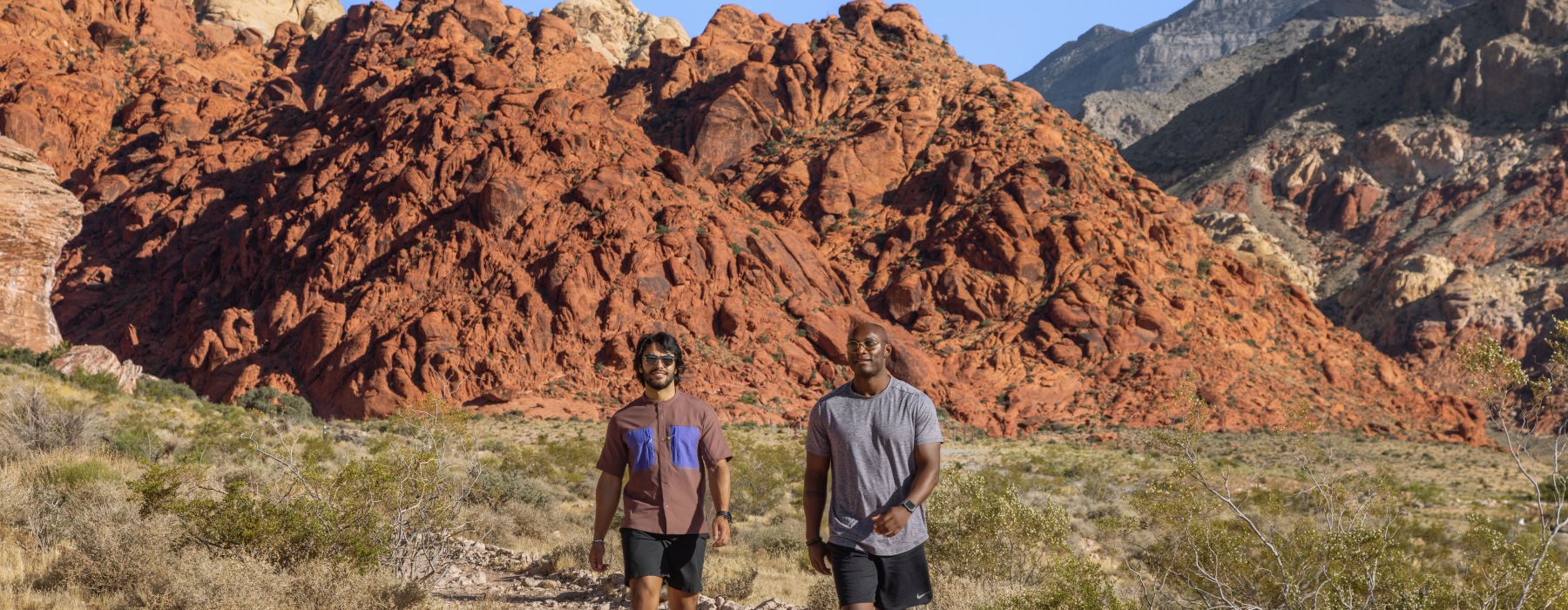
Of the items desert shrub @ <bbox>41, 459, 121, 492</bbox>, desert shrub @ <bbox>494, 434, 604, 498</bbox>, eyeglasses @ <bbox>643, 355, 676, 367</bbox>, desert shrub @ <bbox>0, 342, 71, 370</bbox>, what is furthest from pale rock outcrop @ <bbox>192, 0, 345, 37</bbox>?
eyeglasses @ <bbox>643, 355, 676, 367</bbox>

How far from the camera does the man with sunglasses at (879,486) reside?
4.56 metres

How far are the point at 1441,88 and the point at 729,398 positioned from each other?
73923 mm

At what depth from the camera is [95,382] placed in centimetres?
1859

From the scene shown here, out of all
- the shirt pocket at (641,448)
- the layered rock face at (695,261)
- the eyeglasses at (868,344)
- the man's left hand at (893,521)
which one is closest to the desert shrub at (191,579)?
the shirt pocket at (641,448)

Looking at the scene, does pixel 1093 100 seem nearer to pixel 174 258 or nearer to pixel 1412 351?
pixel 1412 351

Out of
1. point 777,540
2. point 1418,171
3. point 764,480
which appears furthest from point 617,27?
point 777,540

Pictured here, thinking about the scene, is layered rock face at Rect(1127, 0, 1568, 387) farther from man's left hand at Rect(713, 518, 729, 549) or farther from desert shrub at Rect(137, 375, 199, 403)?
man's left hand at Rect(713, 518, 729, 549)

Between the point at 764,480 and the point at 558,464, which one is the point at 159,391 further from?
the point at 764,480

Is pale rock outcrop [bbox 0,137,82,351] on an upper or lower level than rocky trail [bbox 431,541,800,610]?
upper

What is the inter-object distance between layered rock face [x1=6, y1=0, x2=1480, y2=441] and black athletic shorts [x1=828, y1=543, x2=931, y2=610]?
3135 centimetres

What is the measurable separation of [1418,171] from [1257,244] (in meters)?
18.8

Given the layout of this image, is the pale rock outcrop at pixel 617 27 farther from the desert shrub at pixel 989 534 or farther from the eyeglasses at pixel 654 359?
the eyeglasses at pixel 654 359

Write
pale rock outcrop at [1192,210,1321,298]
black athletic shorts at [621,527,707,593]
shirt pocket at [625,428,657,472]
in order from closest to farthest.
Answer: black athletic shorts at [621,527,707,593] < shirt pocket at [625,428,657,472] < pale rock outcrop at [1192,210,1321,298]

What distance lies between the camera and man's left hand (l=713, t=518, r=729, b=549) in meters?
5.13
